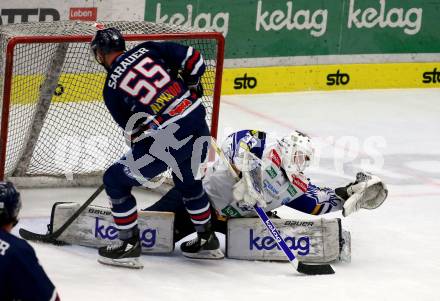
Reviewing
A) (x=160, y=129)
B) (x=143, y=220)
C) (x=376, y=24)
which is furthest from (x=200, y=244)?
(x=376, y=24)

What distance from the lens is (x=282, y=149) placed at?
5.93 metres

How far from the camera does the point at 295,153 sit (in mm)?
5902

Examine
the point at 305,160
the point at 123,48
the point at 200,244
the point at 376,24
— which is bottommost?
the point at 200,244

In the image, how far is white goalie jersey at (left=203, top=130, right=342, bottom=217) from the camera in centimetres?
594

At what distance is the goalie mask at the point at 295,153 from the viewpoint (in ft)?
19.4

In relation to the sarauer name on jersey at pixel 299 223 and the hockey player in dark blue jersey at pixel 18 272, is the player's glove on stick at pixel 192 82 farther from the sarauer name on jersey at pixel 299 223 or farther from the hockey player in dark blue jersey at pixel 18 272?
the hockey player in dark blue jersey at pixel 18 272

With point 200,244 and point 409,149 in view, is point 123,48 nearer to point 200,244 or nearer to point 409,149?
point 200,244

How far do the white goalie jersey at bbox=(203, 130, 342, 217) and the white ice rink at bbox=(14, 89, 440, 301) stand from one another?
0.99 ft

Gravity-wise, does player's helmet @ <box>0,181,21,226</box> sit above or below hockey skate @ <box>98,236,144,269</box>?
above

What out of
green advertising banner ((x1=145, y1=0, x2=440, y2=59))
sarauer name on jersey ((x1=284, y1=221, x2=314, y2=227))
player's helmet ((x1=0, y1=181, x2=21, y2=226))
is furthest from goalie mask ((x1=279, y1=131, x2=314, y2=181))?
green advertising banner ((x1=145, y1=0, x2=440, y2=59))

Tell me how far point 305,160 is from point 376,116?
375 cm

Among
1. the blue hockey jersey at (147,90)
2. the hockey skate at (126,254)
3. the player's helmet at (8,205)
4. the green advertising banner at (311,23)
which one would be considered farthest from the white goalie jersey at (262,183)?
the green advertising banner at (311,23)

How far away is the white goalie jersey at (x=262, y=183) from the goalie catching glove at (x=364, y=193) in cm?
10

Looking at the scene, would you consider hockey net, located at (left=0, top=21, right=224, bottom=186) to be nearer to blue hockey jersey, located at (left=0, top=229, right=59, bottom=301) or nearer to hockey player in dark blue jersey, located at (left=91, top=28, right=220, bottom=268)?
hockey player in dark blue jersey, located at (left=91, top=28, right=220, bottom=268)
